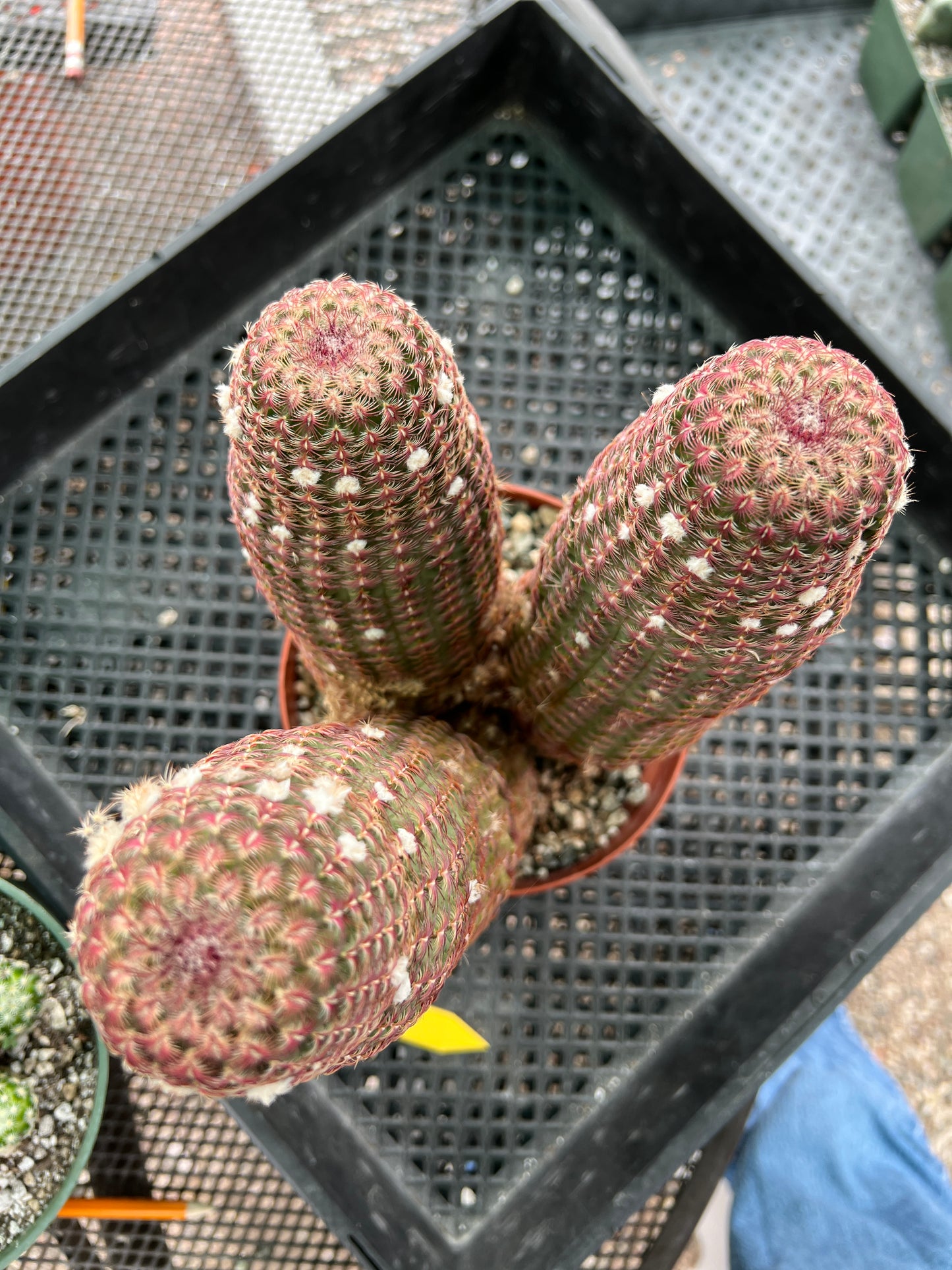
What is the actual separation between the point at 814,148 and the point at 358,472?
49.5 inches

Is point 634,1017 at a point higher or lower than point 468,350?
lower

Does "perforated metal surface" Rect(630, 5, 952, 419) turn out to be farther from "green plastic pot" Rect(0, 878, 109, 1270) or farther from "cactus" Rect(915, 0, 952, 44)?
"green plastic pot" Rect(0, 878, 109, 1270)

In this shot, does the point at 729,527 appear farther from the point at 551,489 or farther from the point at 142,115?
the point at 142,115

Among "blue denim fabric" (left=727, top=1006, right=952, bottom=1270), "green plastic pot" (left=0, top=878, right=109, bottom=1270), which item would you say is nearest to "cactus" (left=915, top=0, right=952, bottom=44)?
"blue denim fabric" (left=727, top=1006, right=952, bottom=1270)

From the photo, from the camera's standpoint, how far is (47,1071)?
85 cm

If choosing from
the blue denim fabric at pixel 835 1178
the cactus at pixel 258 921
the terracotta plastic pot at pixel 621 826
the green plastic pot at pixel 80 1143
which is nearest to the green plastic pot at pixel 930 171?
the terracotta plastic pot at pixel 621 826

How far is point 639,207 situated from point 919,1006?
4.04 ft

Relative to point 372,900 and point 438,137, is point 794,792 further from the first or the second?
point 438,137

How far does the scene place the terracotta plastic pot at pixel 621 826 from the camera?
→ 2.77ft

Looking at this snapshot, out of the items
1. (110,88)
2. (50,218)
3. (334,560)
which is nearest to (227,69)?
(110,88)

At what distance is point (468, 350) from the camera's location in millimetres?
1023

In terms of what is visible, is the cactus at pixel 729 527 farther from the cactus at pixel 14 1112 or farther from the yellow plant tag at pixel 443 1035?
the cactus at pixel 14 1112

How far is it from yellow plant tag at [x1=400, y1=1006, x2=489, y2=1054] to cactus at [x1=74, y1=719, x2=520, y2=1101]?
1.04 feet

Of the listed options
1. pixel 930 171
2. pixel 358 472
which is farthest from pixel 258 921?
pixel 930 171
